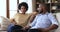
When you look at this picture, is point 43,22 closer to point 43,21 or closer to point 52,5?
point 43,21

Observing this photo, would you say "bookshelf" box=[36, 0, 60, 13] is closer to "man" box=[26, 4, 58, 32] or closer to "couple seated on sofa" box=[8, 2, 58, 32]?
"couple seated on sofa" box=[8, 2, 58, 32]

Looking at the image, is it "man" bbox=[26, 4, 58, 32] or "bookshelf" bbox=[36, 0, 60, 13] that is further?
"bookshelf" bbox=[36, 0, 60, 13]

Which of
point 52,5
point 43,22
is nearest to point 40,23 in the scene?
point 43,22

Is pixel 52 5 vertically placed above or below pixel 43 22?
above

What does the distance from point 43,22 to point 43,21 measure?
0.08 feet

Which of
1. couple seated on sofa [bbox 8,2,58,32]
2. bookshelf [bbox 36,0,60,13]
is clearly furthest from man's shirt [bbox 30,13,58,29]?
bookshelf [bbox 36,0,60,13]

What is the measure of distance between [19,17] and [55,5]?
2946 millimetres

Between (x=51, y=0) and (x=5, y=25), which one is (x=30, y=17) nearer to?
(x=5, y=25)

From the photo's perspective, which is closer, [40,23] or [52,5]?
[40,23]

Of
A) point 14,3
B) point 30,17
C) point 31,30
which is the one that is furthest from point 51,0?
point 31,30

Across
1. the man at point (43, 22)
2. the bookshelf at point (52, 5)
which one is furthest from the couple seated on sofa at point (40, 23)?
the bookshelf at point (52, 5)

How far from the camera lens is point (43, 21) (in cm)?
274

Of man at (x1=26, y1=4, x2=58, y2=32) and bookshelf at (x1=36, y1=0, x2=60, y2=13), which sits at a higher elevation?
bookshelf at (x1=36, y1=0, x2=60, y2=13)

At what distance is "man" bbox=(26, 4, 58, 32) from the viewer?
8.25 ft
